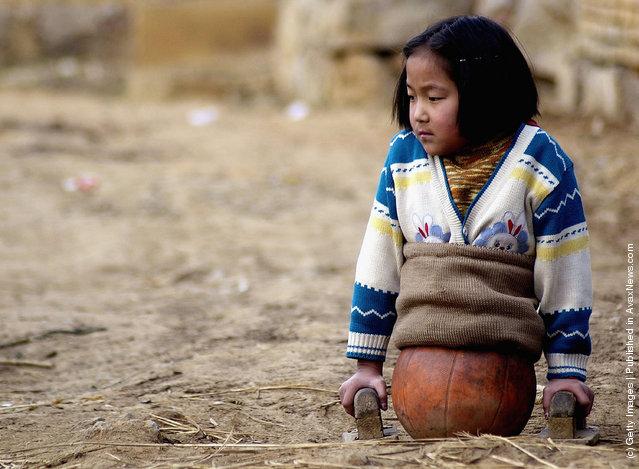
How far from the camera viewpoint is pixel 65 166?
27.5 ft

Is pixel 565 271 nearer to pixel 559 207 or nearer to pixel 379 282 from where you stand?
pixel 559 207

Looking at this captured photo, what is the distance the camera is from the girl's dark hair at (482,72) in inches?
97.3

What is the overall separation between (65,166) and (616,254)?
5.00 metres

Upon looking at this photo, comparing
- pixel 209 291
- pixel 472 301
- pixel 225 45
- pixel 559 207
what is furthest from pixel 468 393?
pixel 225 45

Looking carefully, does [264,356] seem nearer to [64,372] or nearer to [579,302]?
[64,372]

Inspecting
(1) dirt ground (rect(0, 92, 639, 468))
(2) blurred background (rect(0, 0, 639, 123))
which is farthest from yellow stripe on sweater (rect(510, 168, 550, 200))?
(2) blurred background (rect(0, 0, 639, 123))

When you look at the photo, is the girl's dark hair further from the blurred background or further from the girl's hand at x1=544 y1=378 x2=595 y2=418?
the blurred background

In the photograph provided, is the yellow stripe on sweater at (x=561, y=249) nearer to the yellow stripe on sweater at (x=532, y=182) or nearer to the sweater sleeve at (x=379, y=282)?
the yellow stripe on sweater at (x=532, y=182)

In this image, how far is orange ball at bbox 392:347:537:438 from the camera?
2465 mm

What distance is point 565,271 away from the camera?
8.30 feet

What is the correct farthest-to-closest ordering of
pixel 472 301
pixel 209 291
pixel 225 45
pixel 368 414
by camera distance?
pixel 225 45 < pixel 209 291 < pixel 368 414 < pixel 472 301

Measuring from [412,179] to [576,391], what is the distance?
27.7 inches

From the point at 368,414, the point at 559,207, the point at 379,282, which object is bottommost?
the point at 368,414

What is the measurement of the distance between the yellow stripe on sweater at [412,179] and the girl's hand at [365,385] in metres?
0.50
